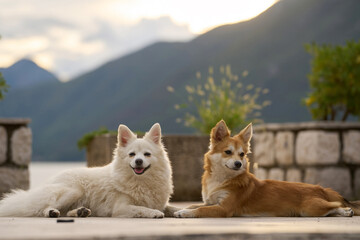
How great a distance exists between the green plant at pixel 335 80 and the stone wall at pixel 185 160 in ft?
11.6

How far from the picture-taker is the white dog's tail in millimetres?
5336

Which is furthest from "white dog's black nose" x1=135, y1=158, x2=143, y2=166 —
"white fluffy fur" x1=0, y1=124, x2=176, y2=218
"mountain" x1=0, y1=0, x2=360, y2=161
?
"mountain" x1=0, y1=0, x2=360, y2=161

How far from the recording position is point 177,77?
8919cm

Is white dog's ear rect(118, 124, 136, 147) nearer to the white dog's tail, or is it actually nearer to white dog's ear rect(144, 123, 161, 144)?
white dog's ear rect(144, 123, 161, 144)

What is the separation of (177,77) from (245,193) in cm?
8418

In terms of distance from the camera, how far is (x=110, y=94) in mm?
102125

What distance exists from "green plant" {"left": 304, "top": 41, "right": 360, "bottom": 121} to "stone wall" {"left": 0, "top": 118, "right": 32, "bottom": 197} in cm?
587

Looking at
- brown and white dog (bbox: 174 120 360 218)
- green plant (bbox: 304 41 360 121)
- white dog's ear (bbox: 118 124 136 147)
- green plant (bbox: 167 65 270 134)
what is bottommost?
brown and white dog (bbox: 174 120 360 218)

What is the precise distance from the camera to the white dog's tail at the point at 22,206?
17.5ft

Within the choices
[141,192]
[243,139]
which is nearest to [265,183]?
[243,139]

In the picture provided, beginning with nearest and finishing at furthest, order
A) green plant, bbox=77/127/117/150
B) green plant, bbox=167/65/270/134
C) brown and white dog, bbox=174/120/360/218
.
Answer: brown and white dog, bbox=174/120/360/218, green plant, bbox=167/65/270/134, green plant, bbox=77/127/117/150

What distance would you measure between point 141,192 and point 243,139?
119 cm

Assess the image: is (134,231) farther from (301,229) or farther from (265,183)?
(265,183)

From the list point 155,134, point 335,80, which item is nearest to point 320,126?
point 335,80
